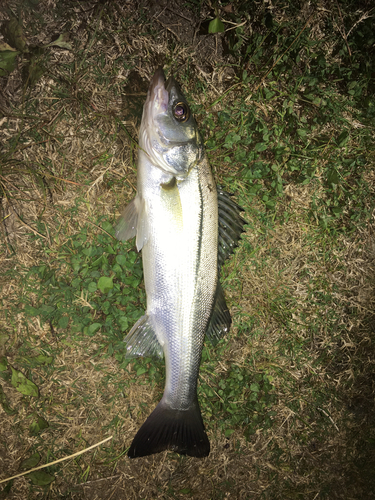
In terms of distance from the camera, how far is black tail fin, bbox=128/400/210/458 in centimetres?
229

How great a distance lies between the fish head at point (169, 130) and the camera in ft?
6.54

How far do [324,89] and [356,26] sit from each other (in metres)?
0.56

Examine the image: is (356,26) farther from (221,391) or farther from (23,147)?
(221,391)

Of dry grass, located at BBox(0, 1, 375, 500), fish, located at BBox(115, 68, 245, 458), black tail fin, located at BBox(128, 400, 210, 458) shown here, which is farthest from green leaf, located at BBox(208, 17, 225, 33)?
black tail fin, located at BBox(128, 400, 210, 458)

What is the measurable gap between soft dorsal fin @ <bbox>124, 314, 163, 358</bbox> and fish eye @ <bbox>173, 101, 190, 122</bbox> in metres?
1.48

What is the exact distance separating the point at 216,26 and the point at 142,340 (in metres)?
2.71

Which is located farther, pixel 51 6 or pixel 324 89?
pixel 324 89

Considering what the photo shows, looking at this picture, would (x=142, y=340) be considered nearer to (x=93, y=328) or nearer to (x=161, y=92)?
(x=93, y=328)

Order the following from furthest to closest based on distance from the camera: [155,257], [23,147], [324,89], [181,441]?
1. [324,89]
2. [23,147]
3. [181,441]
4. [155,257]

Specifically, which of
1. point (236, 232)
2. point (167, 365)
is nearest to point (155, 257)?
point (236, 232)

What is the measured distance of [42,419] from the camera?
2.60 meters

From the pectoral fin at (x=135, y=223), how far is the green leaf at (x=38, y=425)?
5.97 feet

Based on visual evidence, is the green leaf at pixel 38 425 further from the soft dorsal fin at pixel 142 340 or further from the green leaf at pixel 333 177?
the green leaf at pixel 333 177

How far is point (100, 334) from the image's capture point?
263 centimetres
